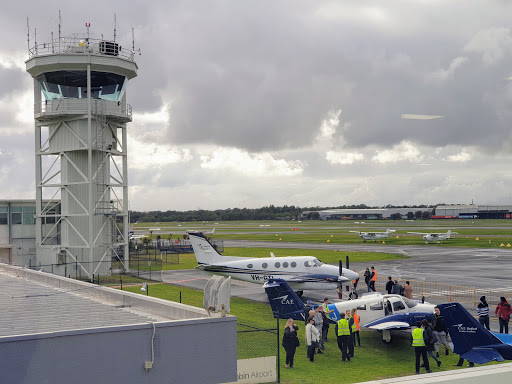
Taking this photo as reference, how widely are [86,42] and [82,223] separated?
15.6 meters

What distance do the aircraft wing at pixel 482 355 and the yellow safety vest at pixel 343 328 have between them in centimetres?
400

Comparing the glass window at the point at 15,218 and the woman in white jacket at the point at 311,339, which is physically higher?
the glass window at the point at 15,218

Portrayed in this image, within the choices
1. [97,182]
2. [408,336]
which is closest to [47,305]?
[408,336]

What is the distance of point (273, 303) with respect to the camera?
23.6 meters

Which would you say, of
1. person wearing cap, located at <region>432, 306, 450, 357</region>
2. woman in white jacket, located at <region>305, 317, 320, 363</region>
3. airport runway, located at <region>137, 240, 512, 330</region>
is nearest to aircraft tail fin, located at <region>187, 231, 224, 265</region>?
airport runway, located at <region>137, 240, 512, 330</region>

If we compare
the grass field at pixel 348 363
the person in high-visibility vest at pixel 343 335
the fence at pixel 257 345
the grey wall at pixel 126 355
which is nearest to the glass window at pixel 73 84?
the grass field at pixel 348 363

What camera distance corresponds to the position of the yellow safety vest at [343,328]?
1791cm

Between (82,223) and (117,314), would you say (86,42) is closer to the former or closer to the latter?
(82,223)

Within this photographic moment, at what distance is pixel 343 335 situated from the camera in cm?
1823

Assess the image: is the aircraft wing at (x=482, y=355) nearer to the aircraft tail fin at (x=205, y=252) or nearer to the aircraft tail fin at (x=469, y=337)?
the aircraft tail fin at (x=469, y=337)

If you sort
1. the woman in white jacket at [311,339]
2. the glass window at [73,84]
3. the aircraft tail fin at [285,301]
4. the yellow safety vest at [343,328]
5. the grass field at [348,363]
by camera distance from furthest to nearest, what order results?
1. the glass window at [73,84]
2. the aircraft tail fin at [285,301]
3. the woman in white jacket at [311,339]
4. the yellow safety vest at [343,328]
5. the grass field at [348,363]

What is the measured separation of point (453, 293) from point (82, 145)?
31288mm

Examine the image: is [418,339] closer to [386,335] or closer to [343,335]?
[343,335]

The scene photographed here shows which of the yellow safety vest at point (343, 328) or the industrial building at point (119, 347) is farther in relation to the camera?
the yellow safety vest at point (343, 328)
